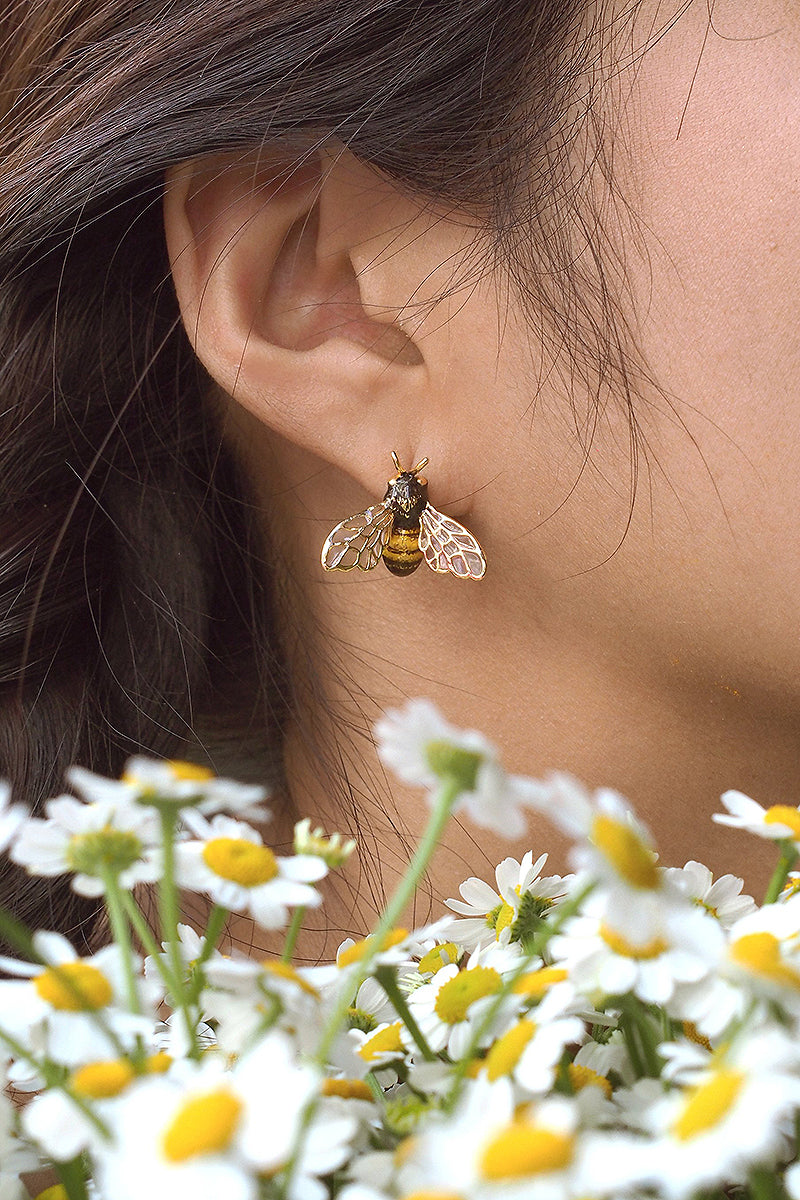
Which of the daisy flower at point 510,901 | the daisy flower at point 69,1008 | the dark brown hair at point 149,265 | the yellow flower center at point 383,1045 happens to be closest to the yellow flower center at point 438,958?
the daisy flower at point 510,901

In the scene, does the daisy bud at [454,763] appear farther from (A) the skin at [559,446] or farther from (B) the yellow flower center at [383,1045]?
(A) the skin at [559,446]

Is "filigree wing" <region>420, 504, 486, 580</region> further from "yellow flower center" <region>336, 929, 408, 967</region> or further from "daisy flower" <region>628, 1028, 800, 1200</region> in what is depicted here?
"daisy flower" <region>628, 1028, 800, 1200</region>

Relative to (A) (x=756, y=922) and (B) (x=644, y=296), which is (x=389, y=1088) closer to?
(A) (x=756, y=922)

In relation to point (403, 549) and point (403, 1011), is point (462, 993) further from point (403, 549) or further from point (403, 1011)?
point (403, 549)

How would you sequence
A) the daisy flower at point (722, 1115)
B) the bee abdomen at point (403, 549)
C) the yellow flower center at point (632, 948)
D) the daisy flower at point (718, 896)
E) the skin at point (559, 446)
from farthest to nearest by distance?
the bee abdomen at point (403, 549) → the skin at point (559, 446) → the daisy flower at point (718, 896) → the yellow flower center at point (632, 948) → the daisy flower at point (722, 1115)

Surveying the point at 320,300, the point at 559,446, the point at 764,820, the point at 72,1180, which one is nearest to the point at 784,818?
the point at 764,820

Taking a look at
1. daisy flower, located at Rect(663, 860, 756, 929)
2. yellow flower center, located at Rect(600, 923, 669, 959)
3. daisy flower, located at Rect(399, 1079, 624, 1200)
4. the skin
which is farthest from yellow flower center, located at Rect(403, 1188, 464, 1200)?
the skin
